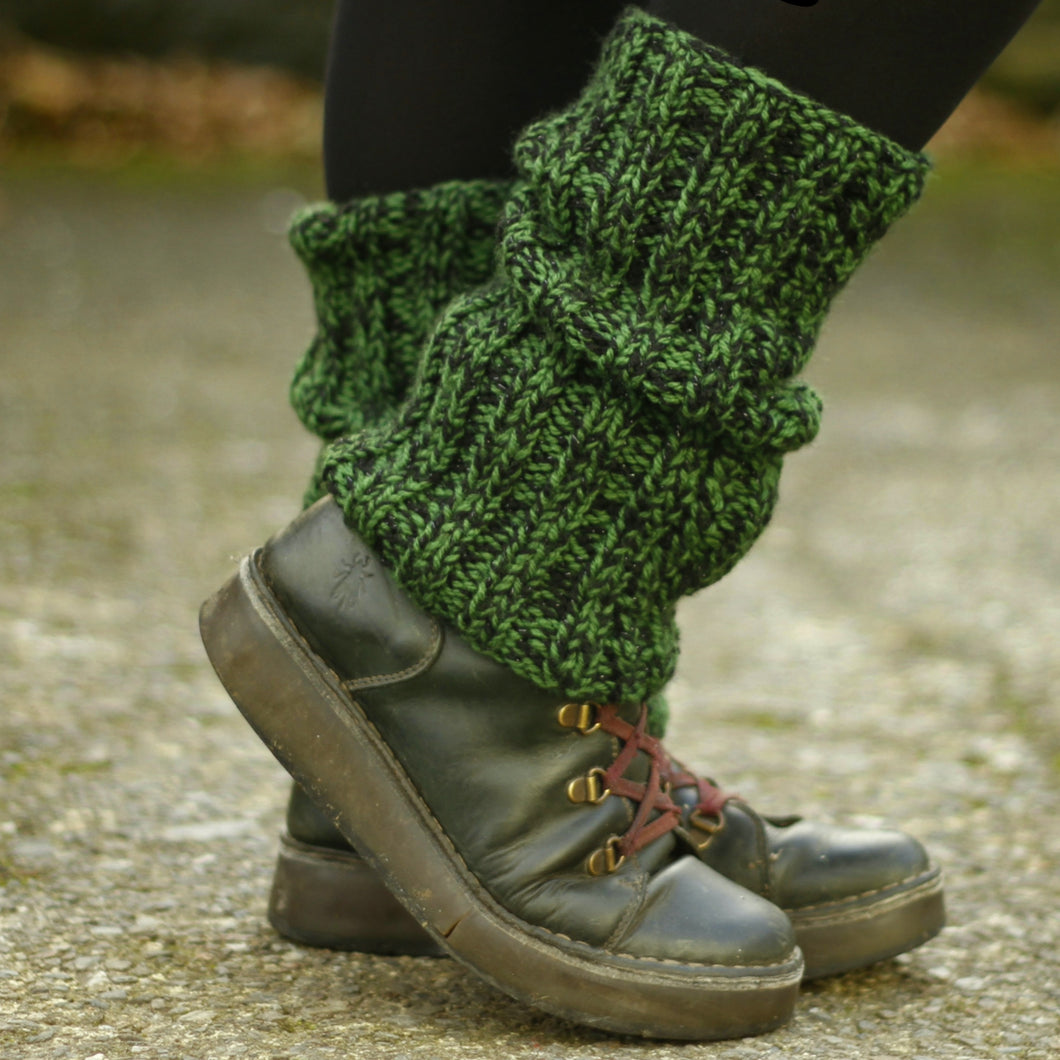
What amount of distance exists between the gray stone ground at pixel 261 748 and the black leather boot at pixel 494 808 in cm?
5

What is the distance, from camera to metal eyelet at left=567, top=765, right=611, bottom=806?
0.97m

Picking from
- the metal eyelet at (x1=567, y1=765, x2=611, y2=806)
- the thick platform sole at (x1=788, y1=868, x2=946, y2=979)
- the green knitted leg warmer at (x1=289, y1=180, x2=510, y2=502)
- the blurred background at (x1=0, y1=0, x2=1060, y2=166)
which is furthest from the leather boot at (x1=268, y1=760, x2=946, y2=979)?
the blurred background at (x1=0, y1=0, x2=1060, y2=166)

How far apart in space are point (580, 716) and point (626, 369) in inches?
9.9

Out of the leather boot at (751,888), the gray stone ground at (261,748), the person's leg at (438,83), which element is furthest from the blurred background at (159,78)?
the leather boot at (751,888)

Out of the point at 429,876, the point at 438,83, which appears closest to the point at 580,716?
the point at 429,876

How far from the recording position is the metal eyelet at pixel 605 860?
0.97 metres

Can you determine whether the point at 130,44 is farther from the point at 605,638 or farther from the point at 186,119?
the point at 605,638

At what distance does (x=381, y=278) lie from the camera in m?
1.10

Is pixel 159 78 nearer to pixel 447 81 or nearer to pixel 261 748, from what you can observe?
pixel 261 748

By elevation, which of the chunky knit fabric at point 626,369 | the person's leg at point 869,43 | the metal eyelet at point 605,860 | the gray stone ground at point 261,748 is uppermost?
the person's leg at point 869,43

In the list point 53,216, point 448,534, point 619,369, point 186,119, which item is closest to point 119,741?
point 448,534

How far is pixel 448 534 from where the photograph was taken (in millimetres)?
956

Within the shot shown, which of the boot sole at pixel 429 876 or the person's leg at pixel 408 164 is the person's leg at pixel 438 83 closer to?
the person's leg at pixel 408 164

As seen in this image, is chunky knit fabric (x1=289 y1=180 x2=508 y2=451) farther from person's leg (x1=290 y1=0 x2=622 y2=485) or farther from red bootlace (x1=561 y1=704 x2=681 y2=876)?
red bootlace (x1=561 y1=704 x2=681 y2=876)
